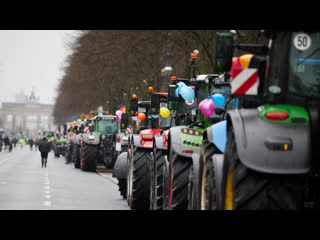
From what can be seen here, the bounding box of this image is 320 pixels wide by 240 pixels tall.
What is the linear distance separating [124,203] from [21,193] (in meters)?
3.73

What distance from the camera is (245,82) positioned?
6844 mm

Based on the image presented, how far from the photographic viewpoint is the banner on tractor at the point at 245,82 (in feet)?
22.4

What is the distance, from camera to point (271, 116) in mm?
6082

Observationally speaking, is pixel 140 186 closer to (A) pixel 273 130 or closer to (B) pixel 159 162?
(B) pixel 159 162

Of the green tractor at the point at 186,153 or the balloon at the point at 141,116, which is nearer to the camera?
the green tractor at the point at 186,153

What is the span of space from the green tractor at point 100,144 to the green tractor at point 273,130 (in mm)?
26467

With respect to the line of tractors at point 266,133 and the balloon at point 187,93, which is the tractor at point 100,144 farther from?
the line of tractors at point 266,133

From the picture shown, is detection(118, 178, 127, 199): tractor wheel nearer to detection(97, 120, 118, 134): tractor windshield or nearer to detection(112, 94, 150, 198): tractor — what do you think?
detection(112, 94, 150, 198): tractor

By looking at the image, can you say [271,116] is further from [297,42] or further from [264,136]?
[297,42]

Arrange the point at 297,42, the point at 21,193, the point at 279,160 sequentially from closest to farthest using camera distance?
the point at 279,160, the point at 297,42, the point at 21,193

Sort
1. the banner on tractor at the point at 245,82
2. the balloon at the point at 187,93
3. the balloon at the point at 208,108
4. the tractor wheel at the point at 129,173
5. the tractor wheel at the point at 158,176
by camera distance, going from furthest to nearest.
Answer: the tractor wheel at the point at 129,173
the tractor wheel at the point at 158,176
the balloon at the point at 187,93
the balloon at the point at 208,108
the banner on tractor at the point at 245,82

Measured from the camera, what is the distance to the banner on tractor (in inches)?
268

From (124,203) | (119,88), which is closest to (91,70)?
(119,88)

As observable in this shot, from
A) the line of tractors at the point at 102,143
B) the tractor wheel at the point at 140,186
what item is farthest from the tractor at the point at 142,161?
the line of tractors at the point at 102,143
